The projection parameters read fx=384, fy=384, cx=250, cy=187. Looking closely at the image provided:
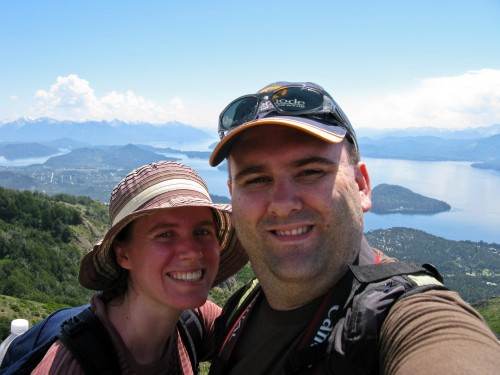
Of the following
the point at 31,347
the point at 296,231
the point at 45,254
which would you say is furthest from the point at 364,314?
the point at 45,254

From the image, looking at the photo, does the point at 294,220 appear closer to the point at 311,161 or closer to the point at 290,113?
the point at 311,161

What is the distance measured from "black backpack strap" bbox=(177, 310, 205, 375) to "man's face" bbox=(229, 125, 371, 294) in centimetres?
150

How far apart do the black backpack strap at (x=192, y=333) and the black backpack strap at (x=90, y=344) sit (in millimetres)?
818

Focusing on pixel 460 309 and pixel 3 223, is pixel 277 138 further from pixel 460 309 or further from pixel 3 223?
pixel 3 223

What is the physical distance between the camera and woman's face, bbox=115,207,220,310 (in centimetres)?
283

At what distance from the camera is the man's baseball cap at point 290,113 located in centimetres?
205

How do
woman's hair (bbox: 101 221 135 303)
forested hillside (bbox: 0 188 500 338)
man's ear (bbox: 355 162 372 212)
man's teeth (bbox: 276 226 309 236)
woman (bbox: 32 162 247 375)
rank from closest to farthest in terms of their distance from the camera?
man's teeth (bbox: 276 226 309 236)
man's ear (bbox: 355 162 372 212)
woman (bbox: 32 162 247 375)
woman's hair (bbox: 101 221 135 303)
forested hillside (bbox: 0 188 500 338)

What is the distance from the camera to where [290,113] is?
2.17m

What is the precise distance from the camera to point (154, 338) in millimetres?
2957

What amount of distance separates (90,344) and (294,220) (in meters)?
1.57

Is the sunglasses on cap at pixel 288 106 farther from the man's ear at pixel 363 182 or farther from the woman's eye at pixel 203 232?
the woman's eye at pixel 203 232

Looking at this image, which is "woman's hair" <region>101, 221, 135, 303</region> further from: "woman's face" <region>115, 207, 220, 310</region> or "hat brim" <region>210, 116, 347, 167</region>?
"hat brim" <region>210, 116, 347, 167</region>

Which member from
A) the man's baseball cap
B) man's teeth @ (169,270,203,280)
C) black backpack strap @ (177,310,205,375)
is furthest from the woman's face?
the man's baseball cap

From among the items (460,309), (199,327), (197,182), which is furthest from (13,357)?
(460,309)
